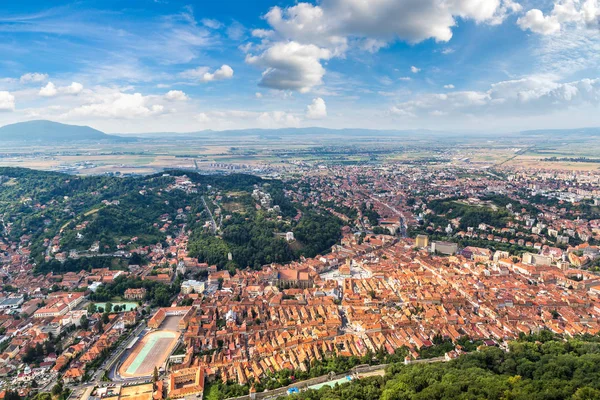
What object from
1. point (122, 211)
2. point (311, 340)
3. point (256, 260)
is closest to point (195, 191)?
point (122, 211)

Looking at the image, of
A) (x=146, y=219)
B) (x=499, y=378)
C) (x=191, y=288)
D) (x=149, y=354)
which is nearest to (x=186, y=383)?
(x=149, y=354)

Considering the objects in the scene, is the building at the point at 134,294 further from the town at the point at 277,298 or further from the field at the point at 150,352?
the field at the point at 150,352

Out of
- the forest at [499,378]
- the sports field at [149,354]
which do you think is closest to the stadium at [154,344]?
the sports field at [149,354]

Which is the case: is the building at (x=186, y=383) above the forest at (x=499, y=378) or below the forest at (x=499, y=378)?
below

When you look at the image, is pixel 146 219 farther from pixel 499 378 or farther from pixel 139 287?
pixel 499 378

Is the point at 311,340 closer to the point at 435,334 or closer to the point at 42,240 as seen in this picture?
A: the point at 435,334

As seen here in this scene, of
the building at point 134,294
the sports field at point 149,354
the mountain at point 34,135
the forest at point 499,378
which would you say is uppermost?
the mountain at point 34,135
